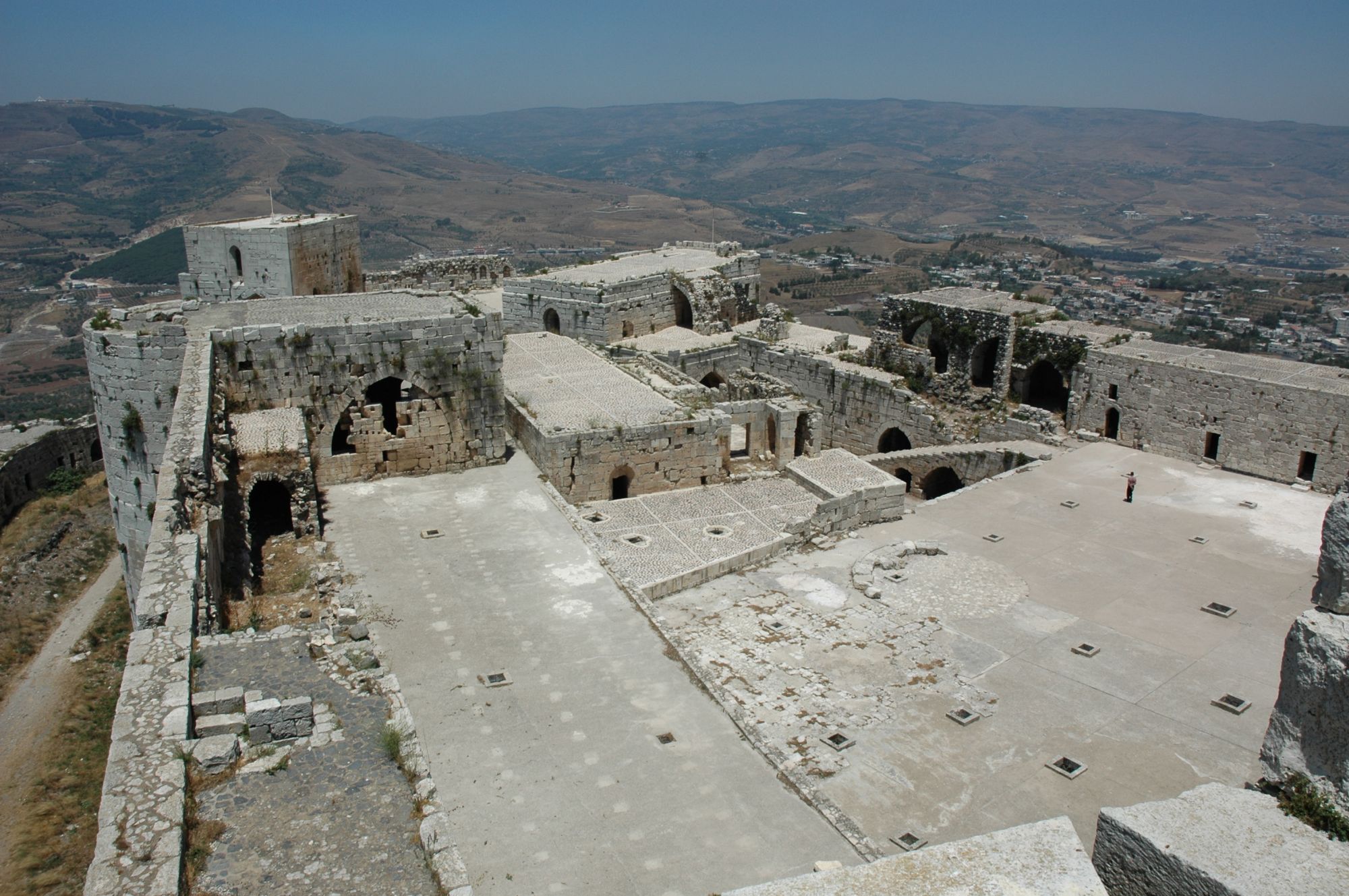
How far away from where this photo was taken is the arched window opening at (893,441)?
949 inches

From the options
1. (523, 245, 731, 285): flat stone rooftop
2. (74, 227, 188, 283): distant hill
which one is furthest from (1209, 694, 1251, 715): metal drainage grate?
(74, 227, 188, 283): distant hill

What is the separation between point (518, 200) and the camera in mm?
151250

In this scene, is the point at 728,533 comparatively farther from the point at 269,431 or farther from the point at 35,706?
the point at 35,706

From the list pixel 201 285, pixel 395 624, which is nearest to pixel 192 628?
pixel 395 624

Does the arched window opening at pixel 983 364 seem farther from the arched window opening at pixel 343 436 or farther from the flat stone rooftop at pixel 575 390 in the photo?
the arched window opening at pixel 343 436

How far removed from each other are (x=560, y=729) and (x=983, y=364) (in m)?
18.6

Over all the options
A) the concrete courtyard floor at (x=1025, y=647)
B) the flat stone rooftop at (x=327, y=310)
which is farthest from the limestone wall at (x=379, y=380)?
the concrete courtyard floor at (x=1025, y=647)

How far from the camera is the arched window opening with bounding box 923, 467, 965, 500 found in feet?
70.7

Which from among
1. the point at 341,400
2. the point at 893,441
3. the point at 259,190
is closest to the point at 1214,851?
the point at 341,400

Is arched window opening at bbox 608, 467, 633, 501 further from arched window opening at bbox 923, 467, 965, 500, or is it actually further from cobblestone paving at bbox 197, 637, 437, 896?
cobblestone paving at bbox 197, 637, 437, 896

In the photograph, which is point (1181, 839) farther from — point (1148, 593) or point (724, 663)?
point (1148, 593)

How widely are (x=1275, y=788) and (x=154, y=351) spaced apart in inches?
580

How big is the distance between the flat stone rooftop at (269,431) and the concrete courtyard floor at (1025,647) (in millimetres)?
5761

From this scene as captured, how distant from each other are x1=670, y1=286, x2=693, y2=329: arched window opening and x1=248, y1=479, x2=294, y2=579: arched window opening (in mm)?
15673
